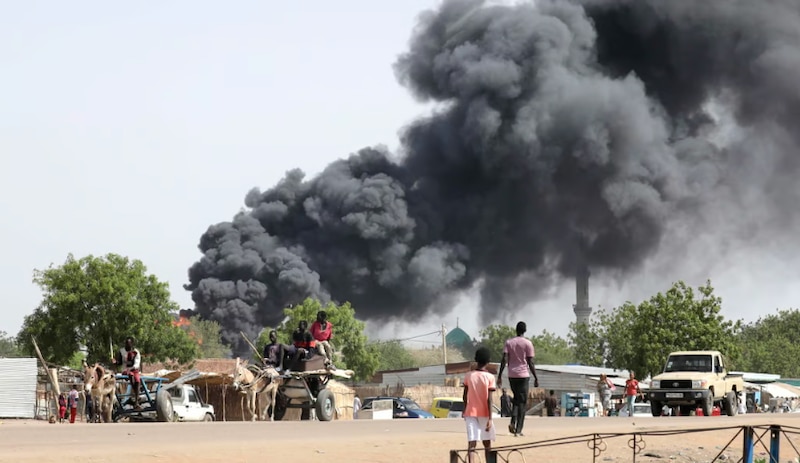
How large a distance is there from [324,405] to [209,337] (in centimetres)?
6852

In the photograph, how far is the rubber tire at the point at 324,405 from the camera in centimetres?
2545

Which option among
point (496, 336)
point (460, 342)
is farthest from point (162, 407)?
point (460, 342)

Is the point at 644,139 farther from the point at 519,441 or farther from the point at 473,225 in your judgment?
the point at 519,441

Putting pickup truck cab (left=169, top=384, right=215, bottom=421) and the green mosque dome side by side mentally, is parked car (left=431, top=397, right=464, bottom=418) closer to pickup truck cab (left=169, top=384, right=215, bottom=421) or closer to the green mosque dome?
pickup truck cab (left=169, top=384, right=215, bottom=421)

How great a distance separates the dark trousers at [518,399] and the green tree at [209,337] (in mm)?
72596

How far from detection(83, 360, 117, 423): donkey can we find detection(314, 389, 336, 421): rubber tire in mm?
4599

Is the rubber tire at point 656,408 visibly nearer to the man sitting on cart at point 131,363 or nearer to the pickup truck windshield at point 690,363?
the pickup truck windshield at point 690,363

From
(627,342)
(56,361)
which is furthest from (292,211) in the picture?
(56,361)

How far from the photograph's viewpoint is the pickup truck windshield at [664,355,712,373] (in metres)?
32.7

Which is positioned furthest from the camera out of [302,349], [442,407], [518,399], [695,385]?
[442,407]

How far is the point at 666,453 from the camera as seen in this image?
60.9 feet

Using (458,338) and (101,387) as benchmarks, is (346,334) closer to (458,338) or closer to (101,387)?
(101,387)

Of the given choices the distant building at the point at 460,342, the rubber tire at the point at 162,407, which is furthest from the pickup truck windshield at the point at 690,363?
the distant building at the point at 460,342

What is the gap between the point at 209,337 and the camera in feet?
303
